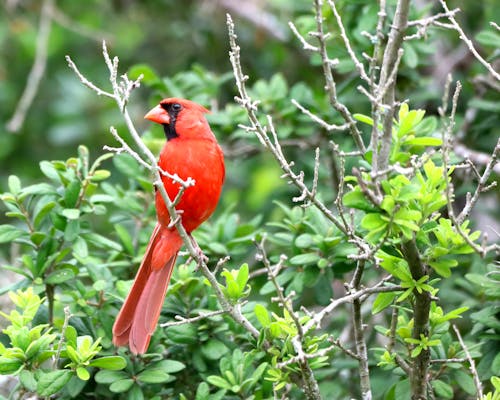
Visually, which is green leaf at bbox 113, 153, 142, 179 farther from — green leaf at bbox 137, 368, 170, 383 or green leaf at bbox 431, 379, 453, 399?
green leaf at bbox 431, 379, 453, 399

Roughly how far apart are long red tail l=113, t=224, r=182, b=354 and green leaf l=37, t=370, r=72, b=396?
39 centimetres

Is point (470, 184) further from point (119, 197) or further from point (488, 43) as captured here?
point (119, 197)

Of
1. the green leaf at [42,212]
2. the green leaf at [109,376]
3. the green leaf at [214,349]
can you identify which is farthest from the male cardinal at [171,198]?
the green leaf at [42,212]

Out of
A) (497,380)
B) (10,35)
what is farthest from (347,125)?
(10,35)

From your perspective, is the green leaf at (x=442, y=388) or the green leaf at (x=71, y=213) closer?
the green leaf at (x=442, y=388)

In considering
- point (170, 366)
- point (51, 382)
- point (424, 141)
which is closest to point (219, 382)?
point (170, 366)

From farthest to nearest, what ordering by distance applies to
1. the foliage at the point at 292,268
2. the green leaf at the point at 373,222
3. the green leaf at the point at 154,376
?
the green leaf at the point at 154,376, the foliage at the point at 292,268, the green leaf at the point at 373,222

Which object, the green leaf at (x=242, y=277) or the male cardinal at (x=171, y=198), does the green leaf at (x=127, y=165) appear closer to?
the male cardinal at (x=171, y=198)

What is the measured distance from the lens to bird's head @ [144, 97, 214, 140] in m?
4.10

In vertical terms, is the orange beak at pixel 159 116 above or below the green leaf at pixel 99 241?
above

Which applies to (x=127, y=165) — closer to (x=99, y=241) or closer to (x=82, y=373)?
(x=99, y=241)

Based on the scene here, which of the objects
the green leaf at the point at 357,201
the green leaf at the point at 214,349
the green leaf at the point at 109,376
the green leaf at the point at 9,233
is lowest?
the green leaf at the point at 109,376

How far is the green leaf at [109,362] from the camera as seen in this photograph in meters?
3.11

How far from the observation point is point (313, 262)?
145 inches
